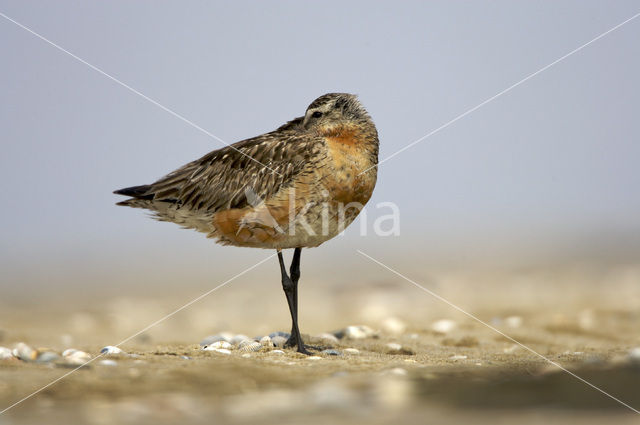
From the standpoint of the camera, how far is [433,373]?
6.54 metres

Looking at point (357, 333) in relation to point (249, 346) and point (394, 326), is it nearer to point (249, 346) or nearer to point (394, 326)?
point (394, 326)

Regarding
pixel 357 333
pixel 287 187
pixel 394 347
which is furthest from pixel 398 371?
pixel 357 333

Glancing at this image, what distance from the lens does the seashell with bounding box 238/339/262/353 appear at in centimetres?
895

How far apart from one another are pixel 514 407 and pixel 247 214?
4933mm

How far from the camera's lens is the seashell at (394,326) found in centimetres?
1244

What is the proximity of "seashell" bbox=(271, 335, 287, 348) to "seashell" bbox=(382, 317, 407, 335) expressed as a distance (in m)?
3.30

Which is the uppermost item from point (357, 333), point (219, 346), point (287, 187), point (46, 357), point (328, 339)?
point (287, 187)

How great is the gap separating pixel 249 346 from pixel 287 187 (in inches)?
88.4

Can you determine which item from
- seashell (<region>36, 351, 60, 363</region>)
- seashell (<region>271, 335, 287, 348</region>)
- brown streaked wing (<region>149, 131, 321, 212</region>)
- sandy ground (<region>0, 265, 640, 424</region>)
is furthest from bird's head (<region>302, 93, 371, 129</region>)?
seashell (<region>36, 351, 60, 363</region>)

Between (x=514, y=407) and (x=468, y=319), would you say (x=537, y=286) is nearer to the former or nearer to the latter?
(x=468, y=319)

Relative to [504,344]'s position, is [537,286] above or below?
above

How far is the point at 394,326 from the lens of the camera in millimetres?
12719

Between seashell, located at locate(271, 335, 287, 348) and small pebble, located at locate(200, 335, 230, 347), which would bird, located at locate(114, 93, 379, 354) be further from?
small pebble, located at locate(200, 335, 230, 347)

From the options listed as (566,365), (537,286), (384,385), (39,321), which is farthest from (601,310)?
(39,321)
